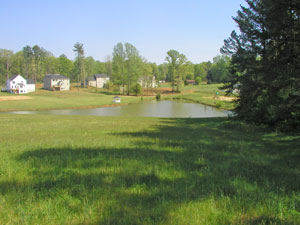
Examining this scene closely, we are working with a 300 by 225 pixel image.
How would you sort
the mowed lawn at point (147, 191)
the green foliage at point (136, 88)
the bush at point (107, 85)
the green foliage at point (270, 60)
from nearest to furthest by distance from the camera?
the mowed lawn at point (147, 191) < the green foliage at point (270, 60) < the green foliage at point (136, 88) < the bush at point (107, 85)

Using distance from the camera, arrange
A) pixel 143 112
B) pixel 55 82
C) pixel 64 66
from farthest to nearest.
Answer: pixel 64 66 < pixel 55 82 < pixel 143 112

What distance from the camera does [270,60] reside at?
13953mm

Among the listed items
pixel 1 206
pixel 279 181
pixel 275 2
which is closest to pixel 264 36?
pixel 275 2

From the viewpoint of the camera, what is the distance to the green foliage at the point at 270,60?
11523mm

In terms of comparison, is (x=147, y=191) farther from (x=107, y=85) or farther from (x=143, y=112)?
(x=107, y=85)

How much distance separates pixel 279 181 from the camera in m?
4.23

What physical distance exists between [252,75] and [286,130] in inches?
188

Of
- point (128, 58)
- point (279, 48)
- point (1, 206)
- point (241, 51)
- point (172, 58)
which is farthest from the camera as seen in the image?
point (172, 58)

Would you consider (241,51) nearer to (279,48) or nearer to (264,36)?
(264,36)

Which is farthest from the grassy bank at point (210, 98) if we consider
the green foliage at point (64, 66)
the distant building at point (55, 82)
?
the green foliage at point (64, 66)

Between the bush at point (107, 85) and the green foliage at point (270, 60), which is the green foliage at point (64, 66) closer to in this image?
the bush at point (107, 85)

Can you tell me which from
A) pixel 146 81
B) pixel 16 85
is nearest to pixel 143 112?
pixel 16 85

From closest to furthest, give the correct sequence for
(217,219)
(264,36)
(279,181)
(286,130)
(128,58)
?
(217,219) → (279,181) → (286,130) → (264,36) → (128,58)

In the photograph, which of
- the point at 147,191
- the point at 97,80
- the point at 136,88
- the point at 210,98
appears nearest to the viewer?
the point at 147,191
